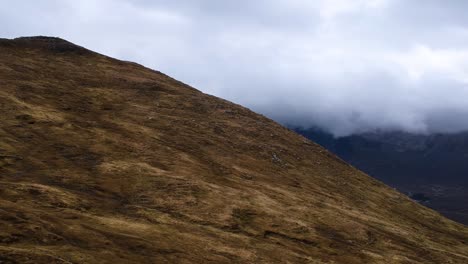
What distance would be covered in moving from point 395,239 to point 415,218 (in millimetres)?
18367

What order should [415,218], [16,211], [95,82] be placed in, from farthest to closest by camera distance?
[95,82]
[415,218]
[16,211]

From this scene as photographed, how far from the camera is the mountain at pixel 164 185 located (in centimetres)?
2867

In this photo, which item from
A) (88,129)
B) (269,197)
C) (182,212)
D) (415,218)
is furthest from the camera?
(415,218)

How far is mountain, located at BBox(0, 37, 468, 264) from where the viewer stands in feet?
94.1

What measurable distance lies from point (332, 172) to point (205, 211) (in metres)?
31.7

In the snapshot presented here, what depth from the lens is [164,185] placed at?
40.0 meters

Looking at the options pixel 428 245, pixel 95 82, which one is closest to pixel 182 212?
pixel 428 245

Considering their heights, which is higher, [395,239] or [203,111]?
[203,111]

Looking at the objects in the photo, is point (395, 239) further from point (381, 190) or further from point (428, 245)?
point (381, 190)

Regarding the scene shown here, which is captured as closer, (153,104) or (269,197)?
(269,197)

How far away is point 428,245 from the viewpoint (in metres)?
49.1

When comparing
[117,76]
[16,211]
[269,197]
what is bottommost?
[16,211]

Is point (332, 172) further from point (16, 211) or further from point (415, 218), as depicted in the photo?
point (16, 211)

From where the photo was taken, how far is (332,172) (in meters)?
66.0
